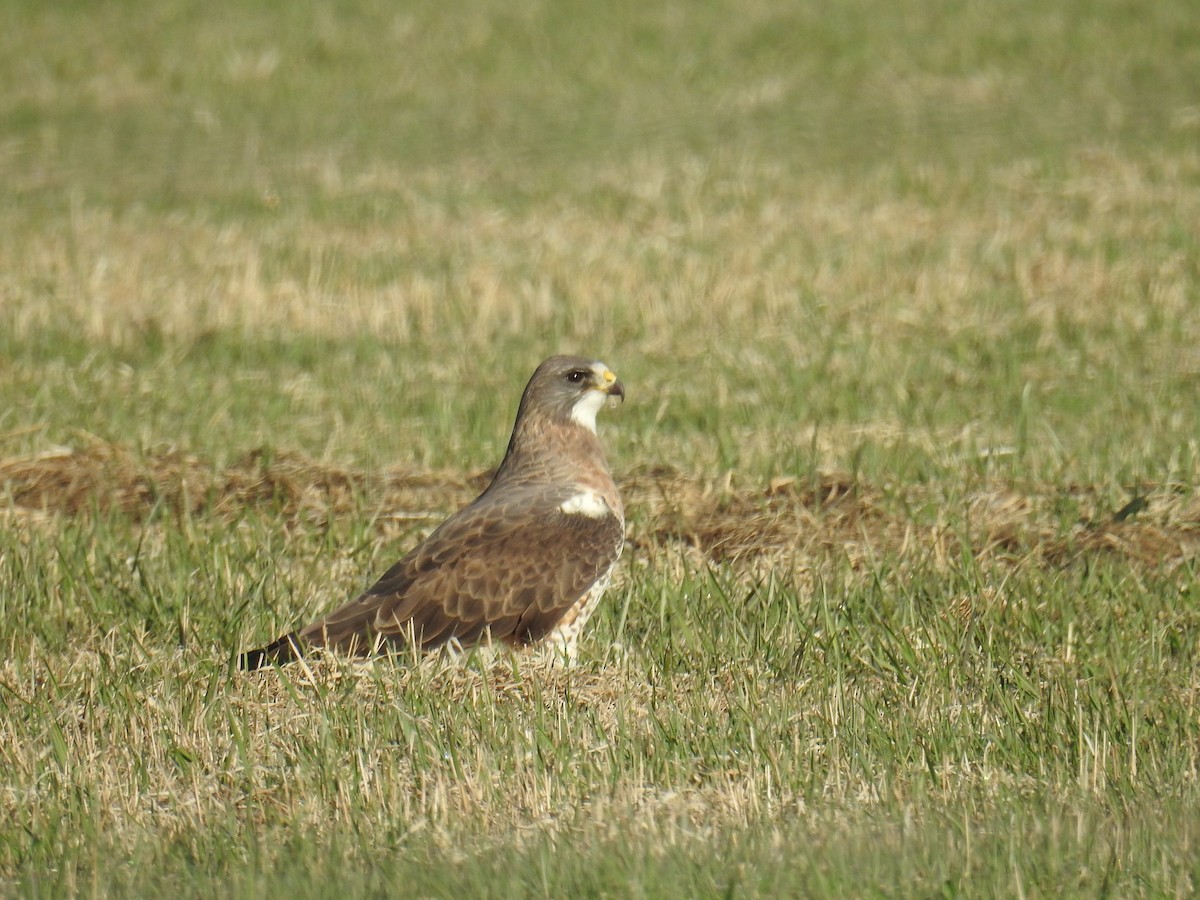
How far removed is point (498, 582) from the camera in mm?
5992

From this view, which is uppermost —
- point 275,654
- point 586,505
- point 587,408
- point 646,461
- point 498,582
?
point 587,408

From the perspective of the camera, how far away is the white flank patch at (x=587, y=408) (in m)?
6.54

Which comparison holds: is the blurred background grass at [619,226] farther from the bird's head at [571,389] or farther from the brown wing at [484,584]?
the brown wing at [484,584]

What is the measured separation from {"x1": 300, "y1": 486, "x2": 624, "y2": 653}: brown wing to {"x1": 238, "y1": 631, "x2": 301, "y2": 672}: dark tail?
16cm

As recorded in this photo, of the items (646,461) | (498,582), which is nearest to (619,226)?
(646,461)

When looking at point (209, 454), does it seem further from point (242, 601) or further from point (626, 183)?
point (626, 183)

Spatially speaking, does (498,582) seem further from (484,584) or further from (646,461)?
(646,461)

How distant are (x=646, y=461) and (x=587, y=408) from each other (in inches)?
84.7

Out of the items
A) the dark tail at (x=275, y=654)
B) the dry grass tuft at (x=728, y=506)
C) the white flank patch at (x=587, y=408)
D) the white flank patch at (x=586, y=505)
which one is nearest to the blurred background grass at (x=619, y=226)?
the dry grass tuft at (x=728, y=506)

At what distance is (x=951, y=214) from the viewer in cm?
1456

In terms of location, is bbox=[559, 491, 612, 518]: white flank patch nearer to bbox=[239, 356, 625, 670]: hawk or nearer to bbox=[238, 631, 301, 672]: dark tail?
bbox=[239, 356, 625, 670]: hawk

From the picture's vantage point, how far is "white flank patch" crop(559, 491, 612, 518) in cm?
618

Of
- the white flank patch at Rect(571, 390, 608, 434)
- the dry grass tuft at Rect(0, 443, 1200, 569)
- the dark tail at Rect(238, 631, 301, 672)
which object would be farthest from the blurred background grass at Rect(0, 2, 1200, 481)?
the dark tail at Rect(238, 631, 301, 672)

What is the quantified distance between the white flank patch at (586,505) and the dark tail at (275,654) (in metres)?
1.05
